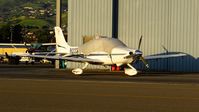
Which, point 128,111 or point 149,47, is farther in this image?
point 149,47

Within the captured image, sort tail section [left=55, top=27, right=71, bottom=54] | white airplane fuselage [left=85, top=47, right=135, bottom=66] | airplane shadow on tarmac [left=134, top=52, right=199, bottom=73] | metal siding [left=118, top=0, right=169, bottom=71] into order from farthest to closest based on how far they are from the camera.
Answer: metal siding [left=118, top=0, right=169, bottom=71]
airplane shadow on tarmac [left=134, top=52, right=199, bottom=73]
tail section [left=55, top=27, right=71, bottom=54]
white airplane fuselage [left=85, top=47, right=135, bottom=66]

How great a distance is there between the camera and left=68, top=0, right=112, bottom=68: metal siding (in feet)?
152

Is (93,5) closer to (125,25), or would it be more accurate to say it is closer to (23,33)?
(125,25)

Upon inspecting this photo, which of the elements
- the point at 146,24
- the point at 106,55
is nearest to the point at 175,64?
the point at 146,24

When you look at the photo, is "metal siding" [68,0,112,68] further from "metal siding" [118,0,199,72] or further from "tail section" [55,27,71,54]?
"tail section" [55,27,71,54]

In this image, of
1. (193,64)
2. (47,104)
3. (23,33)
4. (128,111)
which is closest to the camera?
(128,111)

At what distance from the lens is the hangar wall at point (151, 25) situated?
45.5 metres

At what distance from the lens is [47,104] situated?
52.2 feet

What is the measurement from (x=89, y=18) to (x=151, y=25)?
16.2 ft

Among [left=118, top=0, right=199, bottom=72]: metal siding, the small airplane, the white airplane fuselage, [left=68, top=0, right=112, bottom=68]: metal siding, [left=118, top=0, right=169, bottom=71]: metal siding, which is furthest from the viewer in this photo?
[left=68, top=0, right=112, bottom=68]: metal siding

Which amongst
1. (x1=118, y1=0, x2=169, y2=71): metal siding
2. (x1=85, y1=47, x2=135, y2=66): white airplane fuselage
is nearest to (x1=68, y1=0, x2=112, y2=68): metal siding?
(x1=118, y1=0, x2=169, y2=71): metal siding

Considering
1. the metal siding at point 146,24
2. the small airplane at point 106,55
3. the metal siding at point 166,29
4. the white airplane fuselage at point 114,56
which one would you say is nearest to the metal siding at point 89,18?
the metal siding at point 146,24

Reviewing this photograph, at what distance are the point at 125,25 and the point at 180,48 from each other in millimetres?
4707

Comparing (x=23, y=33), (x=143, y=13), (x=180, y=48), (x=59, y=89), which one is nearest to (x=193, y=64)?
(x=180, y=48)
